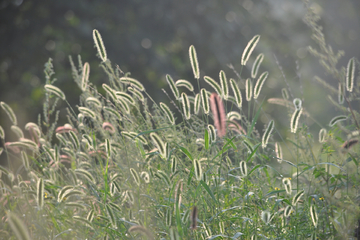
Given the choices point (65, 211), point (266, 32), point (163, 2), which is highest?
point (163, 2)

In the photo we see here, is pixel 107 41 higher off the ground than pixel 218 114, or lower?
higher

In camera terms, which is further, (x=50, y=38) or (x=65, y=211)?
(x=50, y=38)

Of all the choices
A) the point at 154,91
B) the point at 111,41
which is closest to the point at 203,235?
the point at 154,91

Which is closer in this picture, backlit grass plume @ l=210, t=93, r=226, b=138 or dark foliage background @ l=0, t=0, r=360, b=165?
backlit grass plume @ l=210, t=93, r=226, b=138

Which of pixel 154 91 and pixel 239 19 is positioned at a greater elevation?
pixel 239 19

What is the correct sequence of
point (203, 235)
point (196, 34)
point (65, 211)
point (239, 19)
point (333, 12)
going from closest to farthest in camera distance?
1. point (203, 235)
2. point (65, 211)
3. point (196, 34)
4. point (239, 19)
5. point (333, 12)

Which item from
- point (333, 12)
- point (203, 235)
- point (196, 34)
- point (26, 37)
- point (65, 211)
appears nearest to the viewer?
point (203, 235)

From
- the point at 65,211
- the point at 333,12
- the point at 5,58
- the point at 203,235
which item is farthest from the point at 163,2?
the point at 333,12

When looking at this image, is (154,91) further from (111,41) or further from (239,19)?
(239,19)

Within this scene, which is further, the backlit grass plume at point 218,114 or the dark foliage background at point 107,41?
the dark foliage background at point 107,41

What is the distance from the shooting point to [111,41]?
4922 mm

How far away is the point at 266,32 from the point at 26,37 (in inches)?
149

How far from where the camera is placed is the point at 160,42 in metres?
5.07

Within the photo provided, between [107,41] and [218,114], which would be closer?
[218,114]
